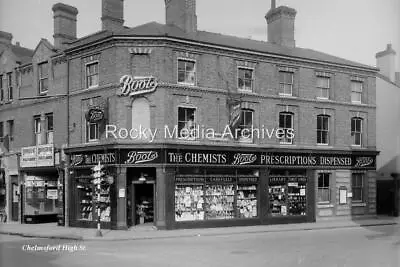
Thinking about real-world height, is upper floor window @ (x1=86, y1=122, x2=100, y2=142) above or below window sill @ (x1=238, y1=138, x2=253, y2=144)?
above

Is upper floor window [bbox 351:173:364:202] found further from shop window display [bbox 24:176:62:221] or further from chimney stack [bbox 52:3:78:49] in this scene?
chimney stack [bbox 52:3:78:49]

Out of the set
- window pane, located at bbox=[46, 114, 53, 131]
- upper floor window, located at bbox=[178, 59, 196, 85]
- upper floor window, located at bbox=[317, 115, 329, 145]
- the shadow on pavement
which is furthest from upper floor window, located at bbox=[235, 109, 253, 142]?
the shadow on pavement

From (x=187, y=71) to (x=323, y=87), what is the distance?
9954 millimetres

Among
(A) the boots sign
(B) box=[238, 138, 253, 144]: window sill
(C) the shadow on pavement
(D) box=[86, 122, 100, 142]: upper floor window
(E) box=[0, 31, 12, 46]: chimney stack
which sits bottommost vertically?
(C) the shadow on pavement

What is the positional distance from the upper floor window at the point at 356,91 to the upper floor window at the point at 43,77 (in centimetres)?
1996

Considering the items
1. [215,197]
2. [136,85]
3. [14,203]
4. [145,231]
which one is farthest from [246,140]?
[14,203]

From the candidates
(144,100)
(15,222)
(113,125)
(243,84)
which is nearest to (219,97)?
(243,84)

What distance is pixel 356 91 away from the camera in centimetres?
3397

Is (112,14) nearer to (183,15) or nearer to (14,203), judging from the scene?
(183,15)

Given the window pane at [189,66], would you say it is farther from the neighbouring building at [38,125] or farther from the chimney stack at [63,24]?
the chimney stack at [63,24]

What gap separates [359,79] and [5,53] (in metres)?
24.4

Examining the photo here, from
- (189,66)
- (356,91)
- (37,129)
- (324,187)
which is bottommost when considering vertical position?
(324,187)

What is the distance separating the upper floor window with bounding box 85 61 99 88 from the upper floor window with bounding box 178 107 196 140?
5.08 meters

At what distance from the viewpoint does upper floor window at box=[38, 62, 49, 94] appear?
31.6 m
